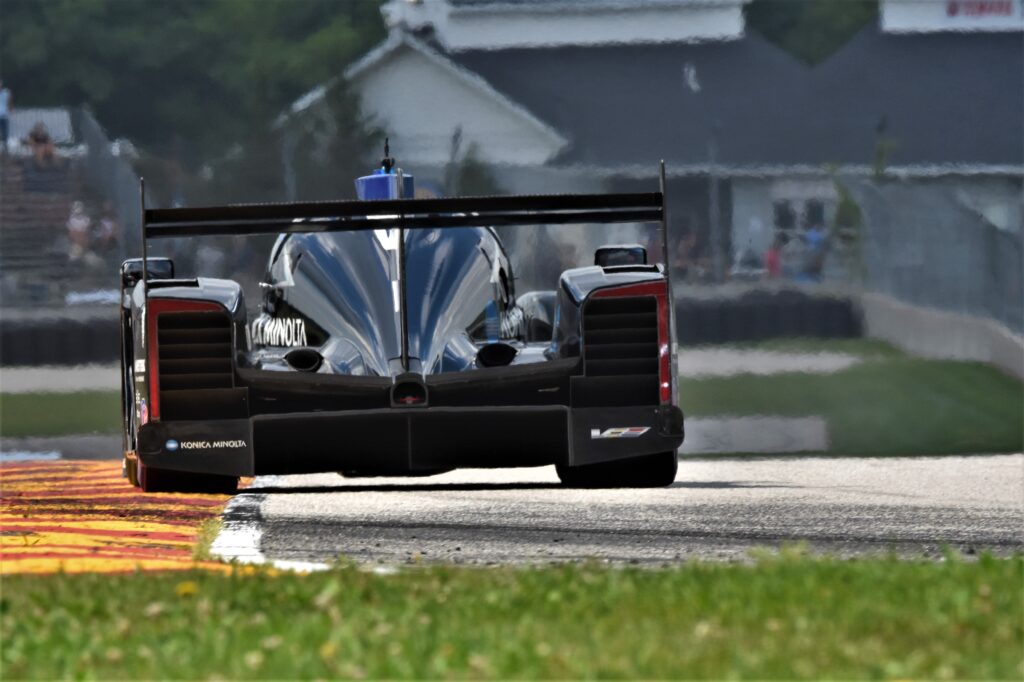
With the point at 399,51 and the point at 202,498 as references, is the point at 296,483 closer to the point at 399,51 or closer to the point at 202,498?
the point at 202,498

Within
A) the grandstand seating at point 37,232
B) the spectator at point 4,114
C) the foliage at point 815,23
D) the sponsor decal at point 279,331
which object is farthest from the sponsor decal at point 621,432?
the spectator at point 4,114

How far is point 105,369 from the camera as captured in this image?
19.2 metres

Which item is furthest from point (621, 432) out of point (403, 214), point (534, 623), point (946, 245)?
point (946, 245)

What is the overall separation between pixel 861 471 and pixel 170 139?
7.83 meters

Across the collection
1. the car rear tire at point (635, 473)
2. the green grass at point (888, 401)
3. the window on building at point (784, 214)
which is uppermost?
the window on building at point (784, 214)

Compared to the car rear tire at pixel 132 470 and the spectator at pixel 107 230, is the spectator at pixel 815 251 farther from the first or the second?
the car rear tire at pixel 132 470

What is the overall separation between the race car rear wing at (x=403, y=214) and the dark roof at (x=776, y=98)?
9.27m

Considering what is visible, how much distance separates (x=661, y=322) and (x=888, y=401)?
10.2 meters

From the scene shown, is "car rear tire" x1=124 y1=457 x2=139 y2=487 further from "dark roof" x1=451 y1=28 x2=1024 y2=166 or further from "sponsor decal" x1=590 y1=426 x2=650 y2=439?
"dark roof" x1=451 y1=28 x2=1024 y2=166

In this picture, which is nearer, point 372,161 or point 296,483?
point 296,483

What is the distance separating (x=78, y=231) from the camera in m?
20.6

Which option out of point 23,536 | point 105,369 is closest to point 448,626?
point 23,536

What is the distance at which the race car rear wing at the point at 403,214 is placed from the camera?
10469 millimetres

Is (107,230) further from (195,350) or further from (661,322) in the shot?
(661,322)
